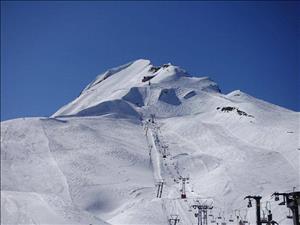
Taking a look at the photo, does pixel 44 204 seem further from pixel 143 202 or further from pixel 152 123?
pixel 152 123

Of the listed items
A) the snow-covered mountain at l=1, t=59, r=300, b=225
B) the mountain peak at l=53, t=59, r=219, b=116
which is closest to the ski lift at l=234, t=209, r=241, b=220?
the snow-covered mountain at l=1, t=59, r=300, b=225

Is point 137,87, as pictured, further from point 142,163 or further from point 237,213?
point 237,213

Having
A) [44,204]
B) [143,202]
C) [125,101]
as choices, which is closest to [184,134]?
[125,101]

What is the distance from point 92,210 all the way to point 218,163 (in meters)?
21.6

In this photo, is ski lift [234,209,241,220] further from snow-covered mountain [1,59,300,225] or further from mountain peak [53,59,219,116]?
mountain peak [53,59,219,116]

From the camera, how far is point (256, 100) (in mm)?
125125

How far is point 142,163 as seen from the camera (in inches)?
2731

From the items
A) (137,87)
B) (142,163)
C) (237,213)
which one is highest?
(137,87)

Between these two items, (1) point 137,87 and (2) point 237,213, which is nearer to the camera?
(2) point 237,213

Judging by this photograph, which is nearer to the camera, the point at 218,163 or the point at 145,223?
the point at 145,223

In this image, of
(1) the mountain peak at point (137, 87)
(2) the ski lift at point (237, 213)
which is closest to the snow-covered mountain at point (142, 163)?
(2) the ski lift at point (237, 213)

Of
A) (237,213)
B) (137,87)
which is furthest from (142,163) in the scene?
(137,87)

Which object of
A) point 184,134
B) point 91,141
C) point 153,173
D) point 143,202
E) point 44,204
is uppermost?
point 184,134

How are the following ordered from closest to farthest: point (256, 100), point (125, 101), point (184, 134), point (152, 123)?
point (184, 134)
point (152, 123)
point (125, 101)
point (256, 100)
